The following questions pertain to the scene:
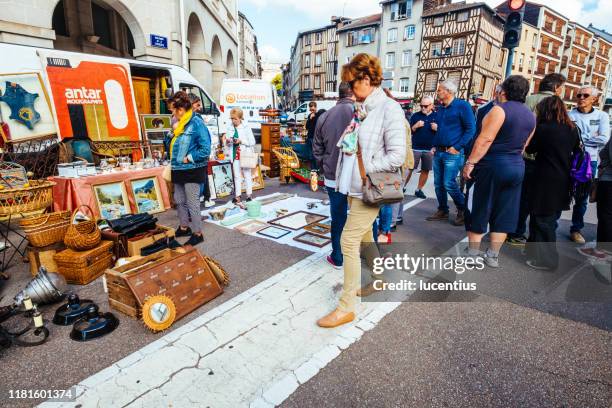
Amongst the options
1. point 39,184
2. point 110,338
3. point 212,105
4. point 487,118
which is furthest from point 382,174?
point 212,105

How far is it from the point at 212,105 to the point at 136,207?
252 inches

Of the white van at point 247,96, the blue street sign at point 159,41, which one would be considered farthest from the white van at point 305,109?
the blue street sign at point 159,41

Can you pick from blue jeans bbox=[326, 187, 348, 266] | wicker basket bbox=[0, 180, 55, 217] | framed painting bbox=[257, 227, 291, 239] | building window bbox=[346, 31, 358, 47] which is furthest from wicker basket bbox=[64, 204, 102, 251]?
building window bbox=[346, 31, 358, 47]

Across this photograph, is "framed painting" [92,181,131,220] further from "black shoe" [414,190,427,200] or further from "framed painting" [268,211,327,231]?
"black shoe" [414,190,427,200]

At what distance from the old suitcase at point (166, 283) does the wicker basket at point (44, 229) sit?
1222 millimetres

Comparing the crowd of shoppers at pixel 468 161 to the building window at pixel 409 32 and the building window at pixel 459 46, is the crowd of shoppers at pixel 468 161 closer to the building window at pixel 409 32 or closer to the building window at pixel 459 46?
the building window at pixel 459 46

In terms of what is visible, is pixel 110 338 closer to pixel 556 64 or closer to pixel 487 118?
pixel 487 118

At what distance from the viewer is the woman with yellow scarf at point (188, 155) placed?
15.0ft

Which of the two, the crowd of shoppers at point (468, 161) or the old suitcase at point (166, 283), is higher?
the crowd of shoppers at point (468, 161)

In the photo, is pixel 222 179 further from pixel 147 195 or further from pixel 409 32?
pixel 409 32

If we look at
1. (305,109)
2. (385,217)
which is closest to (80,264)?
(385,217)

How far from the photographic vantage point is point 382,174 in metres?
2.62

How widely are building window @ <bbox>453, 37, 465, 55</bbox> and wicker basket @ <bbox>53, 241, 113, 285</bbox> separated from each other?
3866 centimetres

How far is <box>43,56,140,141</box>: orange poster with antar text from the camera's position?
23.8ft
